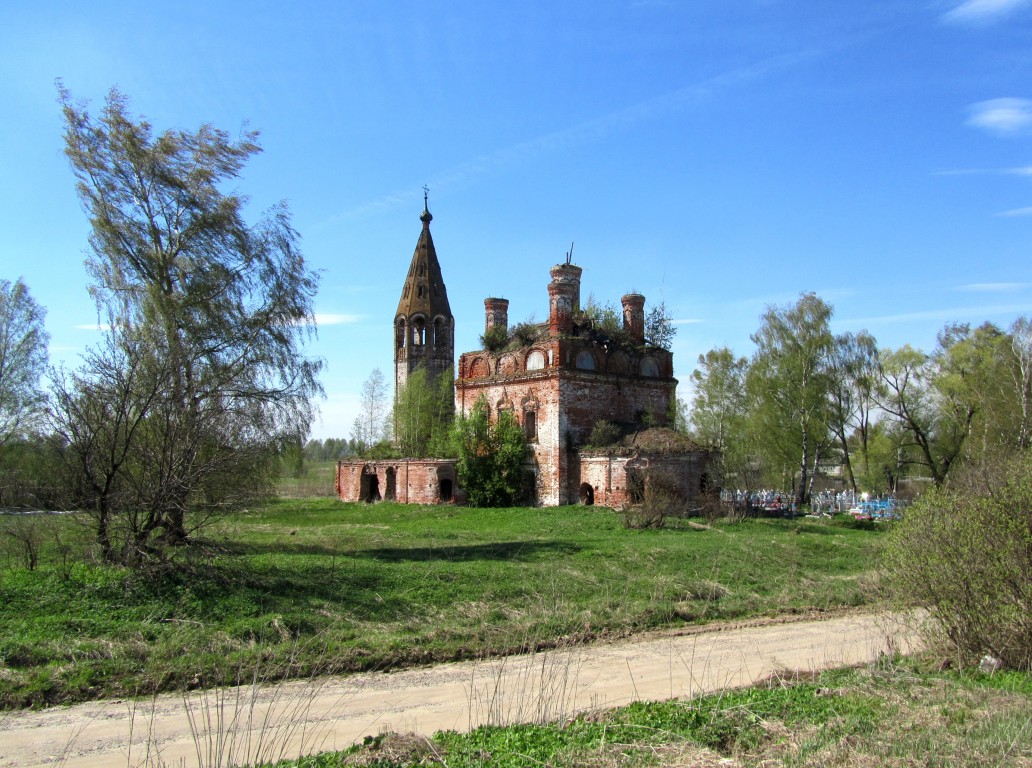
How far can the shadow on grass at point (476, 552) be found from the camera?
54.0 ft

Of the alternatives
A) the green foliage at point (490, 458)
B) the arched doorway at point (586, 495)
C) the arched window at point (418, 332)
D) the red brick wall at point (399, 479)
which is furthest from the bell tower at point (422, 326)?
the arched doorway at point (586, 495)

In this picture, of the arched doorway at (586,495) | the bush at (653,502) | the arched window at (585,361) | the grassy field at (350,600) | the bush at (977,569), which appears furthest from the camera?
the arched window at (585,361)

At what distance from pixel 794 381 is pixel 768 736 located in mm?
29967

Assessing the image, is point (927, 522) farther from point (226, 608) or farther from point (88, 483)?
point (88, 483)

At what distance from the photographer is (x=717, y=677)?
9.52 m

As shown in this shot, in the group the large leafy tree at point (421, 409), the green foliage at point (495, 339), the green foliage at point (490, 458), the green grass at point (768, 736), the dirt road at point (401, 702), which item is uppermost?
the green foliage at point (495, 339)

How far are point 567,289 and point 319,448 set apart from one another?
101 m

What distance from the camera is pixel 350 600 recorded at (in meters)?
12.2

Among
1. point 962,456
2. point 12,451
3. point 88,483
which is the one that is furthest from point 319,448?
point 88,483

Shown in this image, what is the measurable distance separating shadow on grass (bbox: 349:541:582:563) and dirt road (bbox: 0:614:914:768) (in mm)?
5373

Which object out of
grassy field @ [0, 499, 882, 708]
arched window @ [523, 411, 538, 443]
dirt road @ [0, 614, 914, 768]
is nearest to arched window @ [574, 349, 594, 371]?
arched window @ [523, 411, 538, 443]

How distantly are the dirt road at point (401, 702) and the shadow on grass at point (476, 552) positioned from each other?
537cm

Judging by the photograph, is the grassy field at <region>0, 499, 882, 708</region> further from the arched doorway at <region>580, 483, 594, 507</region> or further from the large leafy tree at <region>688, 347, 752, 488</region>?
the large leafy tree at <region>688, 347, 752, 488</region>

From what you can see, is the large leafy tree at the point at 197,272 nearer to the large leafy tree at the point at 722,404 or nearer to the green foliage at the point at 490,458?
the green foliage at the point at 490,458
